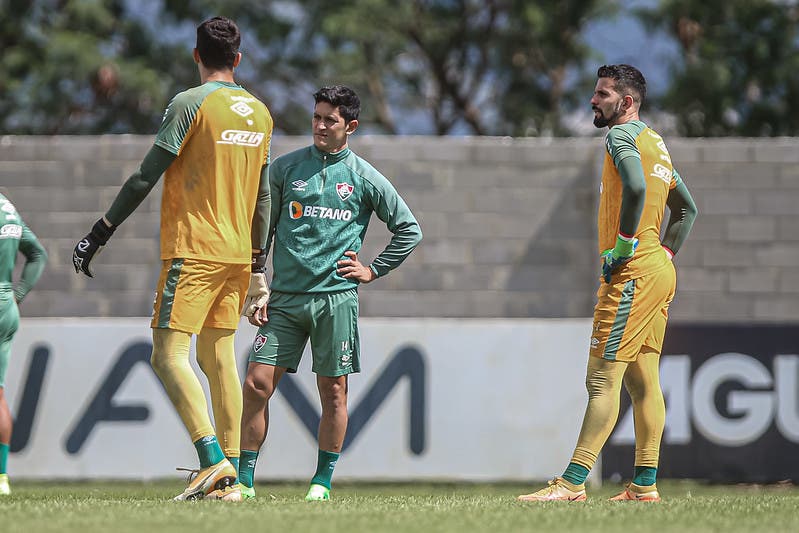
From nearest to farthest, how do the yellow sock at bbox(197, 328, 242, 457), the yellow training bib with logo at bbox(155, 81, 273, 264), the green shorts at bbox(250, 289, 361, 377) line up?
1. the yellow training bib with logo at bbox(155, 81, 273, 264)
2. the yellow sock at bbox(197, 328, 242, 457)
3. the green shorts at bbox(250, 289, 361, 377)

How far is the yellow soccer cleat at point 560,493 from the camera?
19.6 feet

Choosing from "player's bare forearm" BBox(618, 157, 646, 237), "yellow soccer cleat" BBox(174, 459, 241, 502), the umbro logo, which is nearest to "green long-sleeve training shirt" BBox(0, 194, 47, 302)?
the umbro logo

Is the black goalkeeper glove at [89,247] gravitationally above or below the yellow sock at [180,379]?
above

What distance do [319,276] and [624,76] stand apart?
182 cm

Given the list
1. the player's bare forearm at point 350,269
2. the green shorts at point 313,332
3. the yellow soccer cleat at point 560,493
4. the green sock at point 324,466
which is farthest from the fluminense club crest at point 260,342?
the yellow soccer cleat at point 560,493

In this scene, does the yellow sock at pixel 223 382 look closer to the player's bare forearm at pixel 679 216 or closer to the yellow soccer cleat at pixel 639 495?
the yellow soccer cleat at pixel 639 495

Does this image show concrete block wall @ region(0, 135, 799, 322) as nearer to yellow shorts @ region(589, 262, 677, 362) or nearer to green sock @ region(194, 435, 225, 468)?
yellow shorts @ region(589, 262, 677, 362)

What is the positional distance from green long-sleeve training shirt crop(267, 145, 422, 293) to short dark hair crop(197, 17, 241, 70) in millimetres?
697

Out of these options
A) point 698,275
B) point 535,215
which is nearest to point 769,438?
point 698,275

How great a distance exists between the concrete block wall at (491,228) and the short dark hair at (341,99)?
4.64 meters

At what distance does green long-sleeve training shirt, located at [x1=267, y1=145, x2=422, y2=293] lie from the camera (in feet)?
20.2

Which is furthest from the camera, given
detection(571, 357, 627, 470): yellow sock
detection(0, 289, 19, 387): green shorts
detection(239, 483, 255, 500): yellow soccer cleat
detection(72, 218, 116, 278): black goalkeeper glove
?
detection(0, 289, 19, 387): green shorts

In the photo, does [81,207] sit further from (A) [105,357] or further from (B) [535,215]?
(B) [535,215]

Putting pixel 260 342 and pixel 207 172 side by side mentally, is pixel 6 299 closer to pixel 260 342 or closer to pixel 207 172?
pixel 260 342
